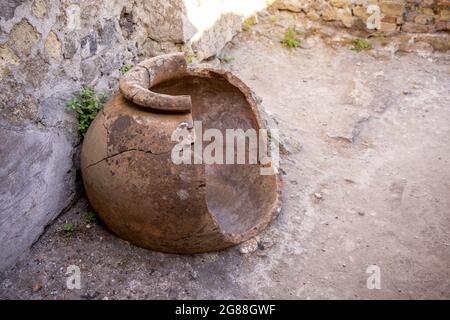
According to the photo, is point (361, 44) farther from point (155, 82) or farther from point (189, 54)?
point (155, 82)

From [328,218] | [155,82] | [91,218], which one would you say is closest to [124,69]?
[155,82]

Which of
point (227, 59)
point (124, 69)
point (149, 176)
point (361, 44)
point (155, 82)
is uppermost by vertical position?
point (361, 44)

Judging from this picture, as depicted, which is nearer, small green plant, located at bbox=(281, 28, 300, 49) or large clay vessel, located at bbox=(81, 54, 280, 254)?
large clay vessel, located at bbox=(81, 54, 280, 254)

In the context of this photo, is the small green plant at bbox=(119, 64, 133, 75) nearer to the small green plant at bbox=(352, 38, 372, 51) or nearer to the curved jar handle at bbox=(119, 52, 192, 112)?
the curved jar handle at bbox=(119, 52, 192, 112)

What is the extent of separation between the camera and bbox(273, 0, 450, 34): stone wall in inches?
183

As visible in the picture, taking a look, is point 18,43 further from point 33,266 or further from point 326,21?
point 326,21

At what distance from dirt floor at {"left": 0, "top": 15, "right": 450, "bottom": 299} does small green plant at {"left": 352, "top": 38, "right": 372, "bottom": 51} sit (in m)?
0.43

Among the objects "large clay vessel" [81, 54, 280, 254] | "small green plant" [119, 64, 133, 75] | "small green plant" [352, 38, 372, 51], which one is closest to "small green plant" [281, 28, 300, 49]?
"small green plant" [352, 38, 372, 51]

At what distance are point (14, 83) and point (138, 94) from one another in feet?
2.00

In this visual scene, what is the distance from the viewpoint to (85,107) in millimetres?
2500

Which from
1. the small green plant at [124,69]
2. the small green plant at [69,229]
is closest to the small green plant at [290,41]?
the small green plant at [124,69]

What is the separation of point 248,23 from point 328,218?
2885 mm

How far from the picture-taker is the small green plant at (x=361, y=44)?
4.76 meters

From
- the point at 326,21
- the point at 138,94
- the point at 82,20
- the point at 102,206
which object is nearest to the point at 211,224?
the point at 102,206
